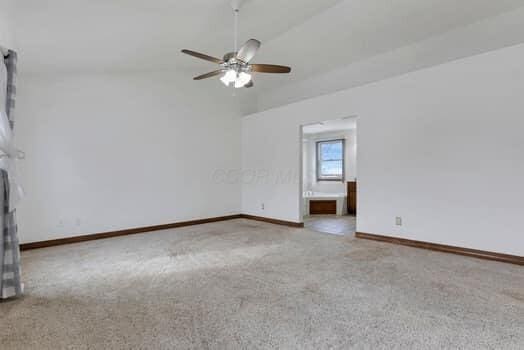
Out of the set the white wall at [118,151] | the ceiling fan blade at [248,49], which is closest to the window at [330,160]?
the white wall at [118,151]

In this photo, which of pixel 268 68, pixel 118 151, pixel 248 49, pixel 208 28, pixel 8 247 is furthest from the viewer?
pixel 118 151

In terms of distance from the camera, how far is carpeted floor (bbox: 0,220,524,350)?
1.87m

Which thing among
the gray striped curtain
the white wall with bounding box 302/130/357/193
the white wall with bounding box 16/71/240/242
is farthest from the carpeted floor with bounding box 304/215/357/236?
the gray striped curtain

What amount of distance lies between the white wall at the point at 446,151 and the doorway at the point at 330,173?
5.87 feet

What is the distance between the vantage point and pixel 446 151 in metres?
3.82

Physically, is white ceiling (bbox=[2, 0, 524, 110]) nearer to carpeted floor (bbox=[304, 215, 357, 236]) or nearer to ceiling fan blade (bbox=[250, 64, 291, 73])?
ceiling fan blade (bbox=[250, 64, 291, 73])

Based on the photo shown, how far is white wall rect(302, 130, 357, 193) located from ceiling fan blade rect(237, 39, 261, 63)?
20.1 feet

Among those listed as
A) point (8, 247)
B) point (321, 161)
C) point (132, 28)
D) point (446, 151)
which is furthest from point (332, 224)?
point (8, 247)

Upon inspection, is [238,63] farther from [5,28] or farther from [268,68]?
[5,28]

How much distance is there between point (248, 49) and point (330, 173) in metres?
6.64

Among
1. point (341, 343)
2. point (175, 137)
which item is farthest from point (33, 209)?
point (341, 343)

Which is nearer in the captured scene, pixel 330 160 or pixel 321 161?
pixel 330 160

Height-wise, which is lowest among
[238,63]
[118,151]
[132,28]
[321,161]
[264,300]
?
[264,300]

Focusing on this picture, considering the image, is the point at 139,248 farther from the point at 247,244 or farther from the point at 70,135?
the point at 70,135
